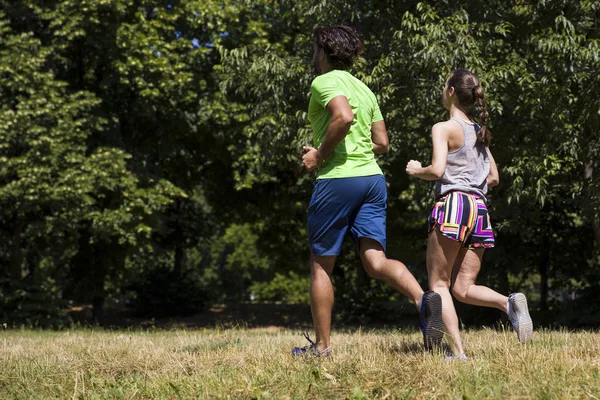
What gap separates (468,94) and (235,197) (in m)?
16.6

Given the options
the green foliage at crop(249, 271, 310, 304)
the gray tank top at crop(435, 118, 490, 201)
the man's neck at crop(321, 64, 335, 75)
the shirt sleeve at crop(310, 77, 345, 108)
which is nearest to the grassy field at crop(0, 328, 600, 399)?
the gray tank top at crop(435, 118, 490, 201)

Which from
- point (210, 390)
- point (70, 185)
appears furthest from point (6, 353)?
point (70, 185)

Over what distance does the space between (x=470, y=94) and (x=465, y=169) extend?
46cm

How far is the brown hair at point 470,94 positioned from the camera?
4.40 m

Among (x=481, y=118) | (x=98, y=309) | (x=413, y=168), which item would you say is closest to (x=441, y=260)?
(x=413, y=168)

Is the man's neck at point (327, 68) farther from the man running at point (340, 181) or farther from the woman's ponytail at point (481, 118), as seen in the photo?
the woman's ponytail at point (481, 118)

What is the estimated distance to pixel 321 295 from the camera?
4465mm

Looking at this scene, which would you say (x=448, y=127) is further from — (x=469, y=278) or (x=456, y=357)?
(x=456, y=357)

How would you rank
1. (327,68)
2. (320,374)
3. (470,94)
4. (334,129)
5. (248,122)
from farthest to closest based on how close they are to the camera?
(248,122), (327,68), (470,94), (334,129), (320,374)

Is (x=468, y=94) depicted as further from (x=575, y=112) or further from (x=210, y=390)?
(x=575, y=112)

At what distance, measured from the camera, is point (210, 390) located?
3604mm

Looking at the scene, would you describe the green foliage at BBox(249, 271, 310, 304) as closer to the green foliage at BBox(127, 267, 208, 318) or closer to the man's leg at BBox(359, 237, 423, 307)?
the green foliage at BBox(127, 267, 208, 318)

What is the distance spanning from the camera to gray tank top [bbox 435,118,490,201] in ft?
14.3

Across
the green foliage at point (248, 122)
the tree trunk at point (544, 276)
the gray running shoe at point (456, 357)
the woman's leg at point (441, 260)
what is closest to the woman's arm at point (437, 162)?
the woman's leg at point (441, 260)
